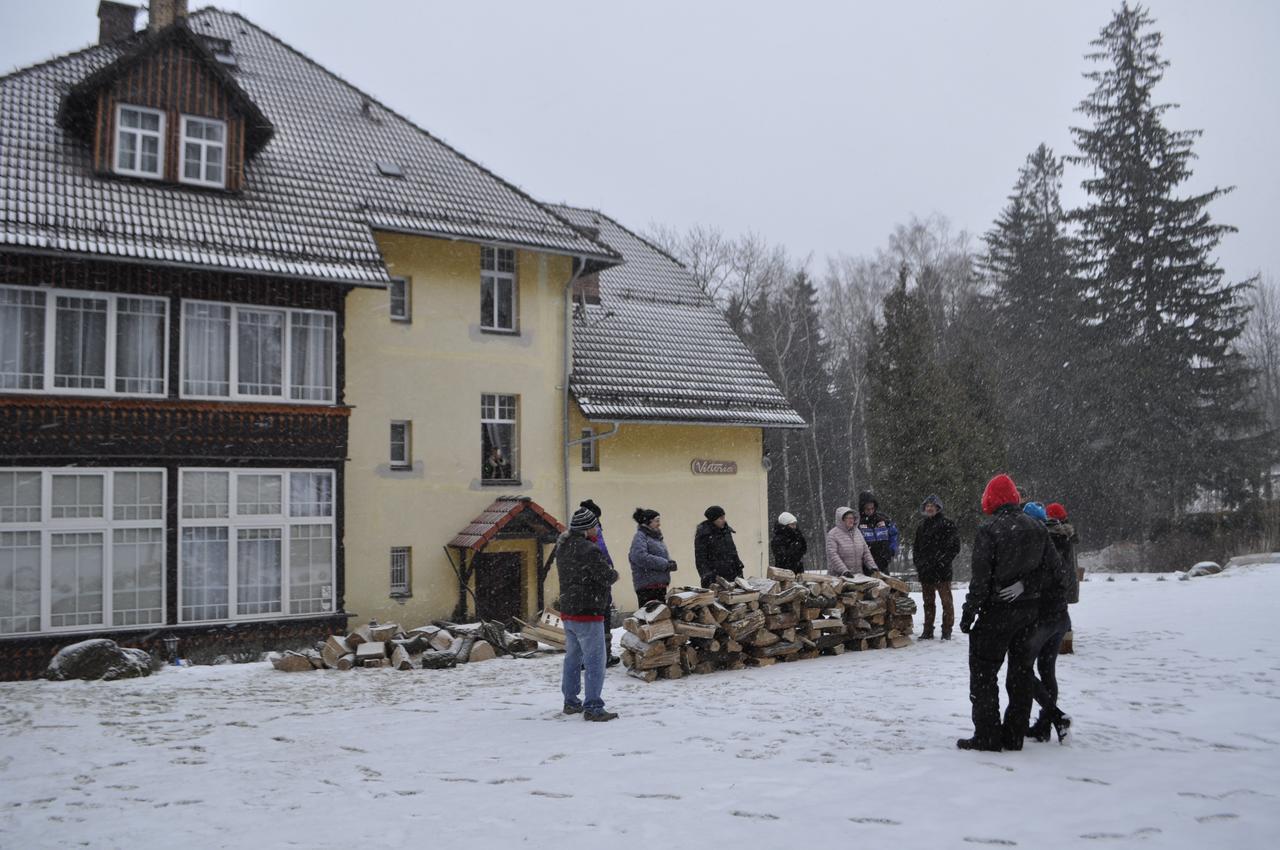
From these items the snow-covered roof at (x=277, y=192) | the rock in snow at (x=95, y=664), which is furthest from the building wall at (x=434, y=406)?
the rock in snow at (x=95, y=664)

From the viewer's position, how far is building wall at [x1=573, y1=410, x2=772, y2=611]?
21750 millimetres

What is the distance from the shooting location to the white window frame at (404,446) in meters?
19.4

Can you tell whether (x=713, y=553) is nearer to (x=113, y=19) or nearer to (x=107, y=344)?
(x=107, y=344)

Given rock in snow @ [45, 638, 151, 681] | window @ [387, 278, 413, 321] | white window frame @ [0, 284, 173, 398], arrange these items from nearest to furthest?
rock in snow @ [45, 638, 151, 681] → white window frame @ [0, 284, 173, 398] → window @ [387, 278, 413, 321]

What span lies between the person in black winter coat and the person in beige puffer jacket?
0.43 meters

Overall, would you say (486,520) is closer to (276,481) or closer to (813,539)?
(276,481)

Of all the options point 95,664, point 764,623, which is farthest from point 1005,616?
point 95,664

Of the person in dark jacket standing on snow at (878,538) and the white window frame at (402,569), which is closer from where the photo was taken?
the person in dark jacket standing on snow at (878,538)

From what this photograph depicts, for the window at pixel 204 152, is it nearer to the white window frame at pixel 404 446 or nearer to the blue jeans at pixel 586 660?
the white window frame at pixel 404 446

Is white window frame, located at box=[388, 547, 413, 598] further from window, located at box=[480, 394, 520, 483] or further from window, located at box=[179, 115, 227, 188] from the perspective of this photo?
window, located at box=[179, 115, 227, 188]

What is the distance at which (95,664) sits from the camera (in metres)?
13.0

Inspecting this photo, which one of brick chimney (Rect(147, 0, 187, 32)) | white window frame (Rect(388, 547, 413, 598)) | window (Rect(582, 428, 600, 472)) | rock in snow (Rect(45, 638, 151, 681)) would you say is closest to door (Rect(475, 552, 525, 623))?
white window frame (Rect(388, 547, 413, 598))

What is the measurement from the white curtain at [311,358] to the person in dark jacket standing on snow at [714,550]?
7344mm

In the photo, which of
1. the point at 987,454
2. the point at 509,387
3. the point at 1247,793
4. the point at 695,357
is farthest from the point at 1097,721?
the point at 987,454
